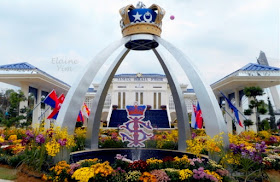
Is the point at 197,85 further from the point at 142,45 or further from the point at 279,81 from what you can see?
the point at 279,81

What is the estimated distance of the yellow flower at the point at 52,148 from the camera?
5520 mm

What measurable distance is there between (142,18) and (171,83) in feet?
10.2

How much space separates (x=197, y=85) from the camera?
6691 millimetres

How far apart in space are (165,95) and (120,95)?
6.95 m

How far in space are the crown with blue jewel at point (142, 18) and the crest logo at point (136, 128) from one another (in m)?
3.15

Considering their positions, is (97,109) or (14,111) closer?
(97,109)

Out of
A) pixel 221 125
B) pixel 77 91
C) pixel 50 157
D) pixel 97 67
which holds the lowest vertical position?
pixel 50 157

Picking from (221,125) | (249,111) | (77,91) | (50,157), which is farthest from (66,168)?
(249,111)

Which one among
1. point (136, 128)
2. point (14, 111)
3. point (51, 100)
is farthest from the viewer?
point (14, 111)

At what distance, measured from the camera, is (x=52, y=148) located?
5602mm

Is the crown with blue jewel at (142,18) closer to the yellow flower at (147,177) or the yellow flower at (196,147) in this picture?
the yellow flower at (196,147)

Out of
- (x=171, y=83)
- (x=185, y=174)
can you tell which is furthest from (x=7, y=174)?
(x=171, y=83)

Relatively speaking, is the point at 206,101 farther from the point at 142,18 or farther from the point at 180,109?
the point at 142,18

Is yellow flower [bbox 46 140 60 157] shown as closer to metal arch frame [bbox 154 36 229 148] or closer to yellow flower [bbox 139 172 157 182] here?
yellow flower [bbox 139 172 157 182]
